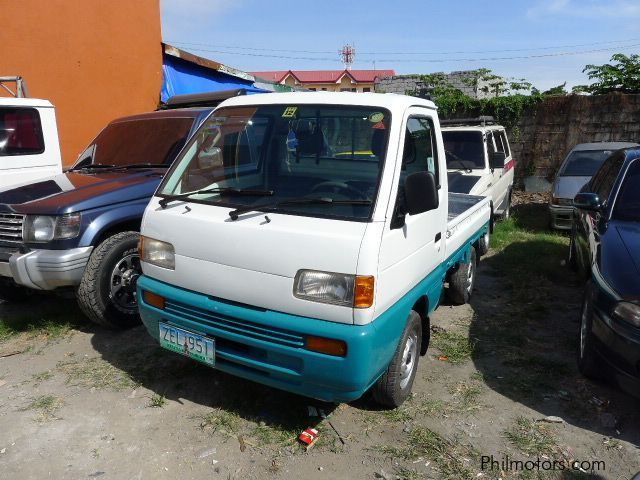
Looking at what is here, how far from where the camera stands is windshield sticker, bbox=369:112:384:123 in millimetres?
3227

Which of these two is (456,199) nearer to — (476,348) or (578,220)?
(578,220)

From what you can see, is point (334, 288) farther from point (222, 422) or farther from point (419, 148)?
point (419, 148)

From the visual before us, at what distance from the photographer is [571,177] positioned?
9148mm

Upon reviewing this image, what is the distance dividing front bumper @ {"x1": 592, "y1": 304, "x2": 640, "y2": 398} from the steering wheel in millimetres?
1849

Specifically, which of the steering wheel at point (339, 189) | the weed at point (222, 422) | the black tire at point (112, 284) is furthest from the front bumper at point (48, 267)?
the steering wheel at point (339, 189)

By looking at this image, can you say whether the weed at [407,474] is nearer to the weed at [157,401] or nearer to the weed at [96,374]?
the weed at [157,401]

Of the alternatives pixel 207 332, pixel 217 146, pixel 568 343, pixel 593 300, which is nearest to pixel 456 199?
pixel 568 343

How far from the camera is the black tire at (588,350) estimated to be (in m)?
3.57

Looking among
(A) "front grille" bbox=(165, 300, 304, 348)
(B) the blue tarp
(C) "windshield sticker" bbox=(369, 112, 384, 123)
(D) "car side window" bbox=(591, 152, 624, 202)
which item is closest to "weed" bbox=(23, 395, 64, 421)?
(A) "front grille" bbox=(165, 300, 304, 348)

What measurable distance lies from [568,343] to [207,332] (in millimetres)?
3311

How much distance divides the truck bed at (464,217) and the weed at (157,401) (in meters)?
2.46

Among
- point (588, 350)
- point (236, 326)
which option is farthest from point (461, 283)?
point (236, 326)

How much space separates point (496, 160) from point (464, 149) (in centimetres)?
54

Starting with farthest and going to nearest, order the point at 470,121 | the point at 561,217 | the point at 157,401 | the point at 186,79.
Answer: the point at 186,79 → the point at 470,121 → the point at 561,217 → the point at 157,401
